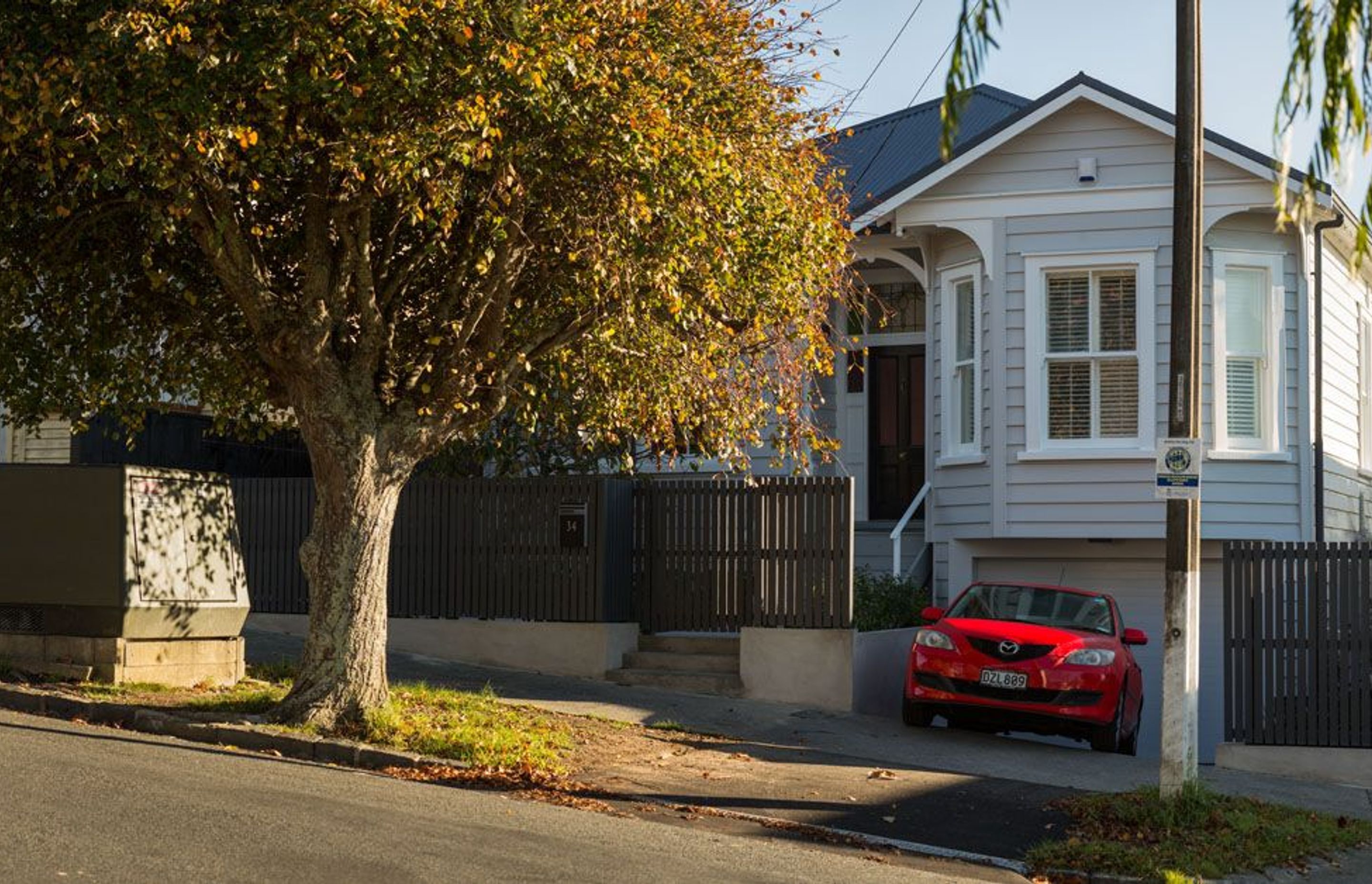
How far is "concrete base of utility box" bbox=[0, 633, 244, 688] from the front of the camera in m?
14.2

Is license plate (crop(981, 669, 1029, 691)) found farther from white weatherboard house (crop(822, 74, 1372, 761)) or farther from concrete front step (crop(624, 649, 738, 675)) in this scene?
white weatherboard house (crop(822, 74, 1372, 761))

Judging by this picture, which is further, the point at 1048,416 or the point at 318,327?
the point at 1048,416

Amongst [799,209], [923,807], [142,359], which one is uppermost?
[799,209]

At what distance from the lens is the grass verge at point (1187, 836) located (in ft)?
33.1

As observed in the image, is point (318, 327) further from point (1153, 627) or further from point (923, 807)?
point (1153, 627)

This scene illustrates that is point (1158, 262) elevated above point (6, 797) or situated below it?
above

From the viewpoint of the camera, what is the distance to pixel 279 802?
31.6 ft

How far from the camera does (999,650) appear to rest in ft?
49.4

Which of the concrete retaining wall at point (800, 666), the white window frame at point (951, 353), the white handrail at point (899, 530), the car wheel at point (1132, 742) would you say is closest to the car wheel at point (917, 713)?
the concrete retaining wall at point (800, 666)

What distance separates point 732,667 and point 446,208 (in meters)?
6.93

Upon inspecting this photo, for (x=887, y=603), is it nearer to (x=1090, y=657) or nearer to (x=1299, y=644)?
(x=1090, y=657)

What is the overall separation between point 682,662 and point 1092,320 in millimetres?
6027

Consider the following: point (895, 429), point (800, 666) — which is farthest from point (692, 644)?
point (895, 429)

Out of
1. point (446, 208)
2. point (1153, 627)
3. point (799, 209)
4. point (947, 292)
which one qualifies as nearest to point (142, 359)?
point (446, 208)
